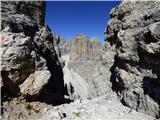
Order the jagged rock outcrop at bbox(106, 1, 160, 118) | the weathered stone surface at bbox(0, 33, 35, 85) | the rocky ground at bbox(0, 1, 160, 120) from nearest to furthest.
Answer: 1. the jagged rock outcrop at bbox(106, 1, 160, 118)
2. the rocky ground at bbox(0, 1, 160, 120)
3. the weathered stone surface at bbox(0, 33, 35, 85)

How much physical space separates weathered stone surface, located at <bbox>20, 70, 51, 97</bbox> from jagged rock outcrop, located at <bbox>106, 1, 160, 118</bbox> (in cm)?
1055

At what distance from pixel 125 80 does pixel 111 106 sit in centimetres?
455

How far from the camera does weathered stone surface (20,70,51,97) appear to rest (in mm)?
30406

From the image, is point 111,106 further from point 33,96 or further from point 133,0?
point 133,0

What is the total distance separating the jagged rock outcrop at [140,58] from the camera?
89.4 feet

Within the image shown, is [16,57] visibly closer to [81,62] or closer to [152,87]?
[152,87]

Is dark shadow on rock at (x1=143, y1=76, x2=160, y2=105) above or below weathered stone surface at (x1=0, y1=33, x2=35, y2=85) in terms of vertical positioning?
below

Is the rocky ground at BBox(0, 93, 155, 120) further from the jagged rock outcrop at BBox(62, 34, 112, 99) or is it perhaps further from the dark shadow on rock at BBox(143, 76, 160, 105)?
the jagged rock outcrop at BBox(62, 34, 112, 99)

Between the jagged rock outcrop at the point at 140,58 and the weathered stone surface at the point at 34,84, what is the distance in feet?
34.6

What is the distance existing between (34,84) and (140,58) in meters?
12.9

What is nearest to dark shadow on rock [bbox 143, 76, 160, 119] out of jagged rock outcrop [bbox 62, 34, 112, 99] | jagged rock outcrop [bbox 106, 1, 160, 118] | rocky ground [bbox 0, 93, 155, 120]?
jagged rock outcrop [bbox 106, 1, 160, 118]

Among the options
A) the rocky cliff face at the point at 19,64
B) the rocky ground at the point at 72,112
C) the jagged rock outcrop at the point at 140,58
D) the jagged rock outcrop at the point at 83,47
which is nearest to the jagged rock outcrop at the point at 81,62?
the jagged rock outcrop at the point at 83,47

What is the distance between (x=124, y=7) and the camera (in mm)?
41531

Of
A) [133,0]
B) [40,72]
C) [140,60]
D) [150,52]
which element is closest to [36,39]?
[40,72]
